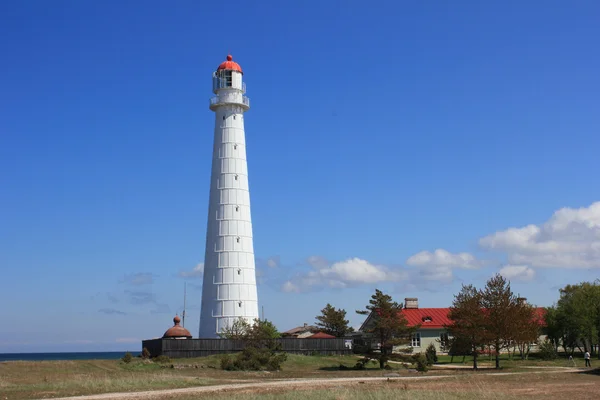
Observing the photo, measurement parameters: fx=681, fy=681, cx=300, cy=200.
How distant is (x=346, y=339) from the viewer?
187 ft

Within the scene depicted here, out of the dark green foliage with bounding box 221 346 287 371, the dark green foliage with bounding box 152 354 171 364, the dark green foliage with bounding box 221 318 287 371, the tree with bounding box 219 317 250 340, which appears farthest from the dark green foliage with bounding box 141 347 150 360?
A: the dark green foliage with bounding box 221 346 287 371

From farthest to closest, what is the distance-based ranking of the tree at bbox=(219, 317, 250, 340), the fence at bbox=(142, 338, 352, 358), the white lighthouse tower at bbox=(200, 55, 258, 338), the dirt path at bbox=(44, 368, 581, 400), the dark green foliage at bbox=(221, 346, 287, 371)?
the white lighthouse tower at bbox=(200, 55, 258, 338), the tree at bbox=(219, 317, 250, 340), the fence at bbox=(142, 338, 352, 358), the dark green foliage at bbox=(221, 346, 287, 371), the dirt path at bbox=(44, 368, 581, 400)

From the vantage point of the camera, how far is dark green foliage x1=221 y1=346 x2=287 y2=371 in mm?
42562

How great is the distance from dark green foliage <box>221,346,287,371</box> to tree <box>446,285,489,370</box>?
39.5 ft

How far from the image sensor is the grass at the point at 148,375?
2847cm

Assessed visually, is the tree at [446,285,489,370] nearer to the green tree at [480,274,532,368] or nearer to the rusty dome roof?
the green tree at [480,274,532,368]

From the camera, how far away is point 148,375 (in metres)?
37.0

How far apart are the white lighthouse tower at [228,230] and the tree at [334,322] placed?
476 inches

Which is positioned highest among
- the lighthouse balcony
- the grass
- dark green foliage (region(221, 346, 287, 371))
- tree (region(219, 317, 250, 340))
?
the lighthouse balcony

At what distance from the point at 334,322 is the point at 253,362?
80.6 feet

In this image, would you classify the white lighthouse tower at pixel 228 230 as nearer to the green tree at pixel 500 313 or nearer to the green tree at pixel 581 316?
the green tree at pixel 500 313

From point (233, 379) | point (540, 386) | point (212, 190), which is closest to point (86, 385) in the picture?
point (233, 379)

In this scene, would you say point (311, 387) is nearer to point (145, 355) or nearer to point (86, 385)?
Answer: point (86, 385)

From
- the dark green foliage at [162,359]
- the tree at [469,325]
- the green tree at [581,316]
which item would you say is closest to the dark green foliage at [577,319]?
the green tree at [581,316]
